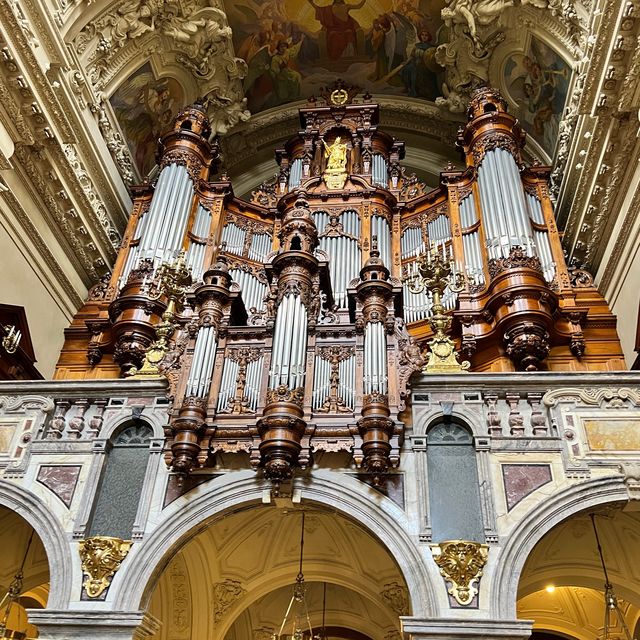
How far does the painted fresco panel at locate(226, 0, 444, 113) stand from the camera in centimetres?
1683

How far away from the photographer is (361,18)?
56.5 feet

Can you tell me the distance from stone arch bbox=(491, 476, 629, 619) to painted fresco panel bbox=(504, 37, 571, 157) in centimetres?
963

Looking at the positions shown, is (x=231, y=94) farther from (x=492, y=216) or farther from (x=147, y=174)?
(x=492, y=216)

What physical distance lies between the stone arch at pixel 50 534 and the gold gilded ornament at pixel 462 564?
3.63 m

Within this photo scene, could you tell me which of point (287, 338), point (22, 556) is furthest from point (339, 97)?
point (22, 556)

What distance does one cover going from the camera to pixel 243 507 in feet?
23.2

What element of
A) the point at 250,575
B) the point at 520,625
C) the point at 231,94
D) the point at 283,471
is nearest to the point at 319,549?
the point at 250,575

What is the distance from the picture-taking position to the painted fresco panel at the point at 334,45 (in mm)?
16828

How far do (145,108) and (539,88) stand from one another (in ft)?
29.4

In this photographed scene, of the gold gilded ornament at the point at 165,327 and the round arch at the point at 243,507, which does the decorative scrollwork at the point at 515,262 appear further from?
the round arch at the point at 243,507

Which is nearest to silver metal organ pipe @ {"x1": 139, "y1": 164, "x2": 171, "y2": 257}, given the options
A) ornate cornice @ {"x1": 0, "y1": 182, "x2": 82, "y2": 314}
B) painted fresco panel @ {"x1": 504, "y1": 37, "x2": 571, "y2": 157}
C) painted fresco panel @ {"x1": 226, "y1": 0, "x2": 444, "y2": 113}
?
ornate cornice @ {"x1": 0, "y1": 182, "x2": 82, "y2": 314}

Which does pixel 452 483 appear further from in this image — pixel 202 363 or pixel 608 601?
pixel 202 363

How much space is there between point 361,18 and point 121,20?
6.31 metres

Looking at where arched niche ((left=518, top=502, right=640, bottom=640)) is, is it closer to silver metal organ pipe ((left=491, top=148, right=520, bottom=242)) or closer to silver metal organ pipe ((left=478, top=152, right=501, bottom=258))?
silver metal organ pipe ((left=478, top=152, right=501, bottom=258))
